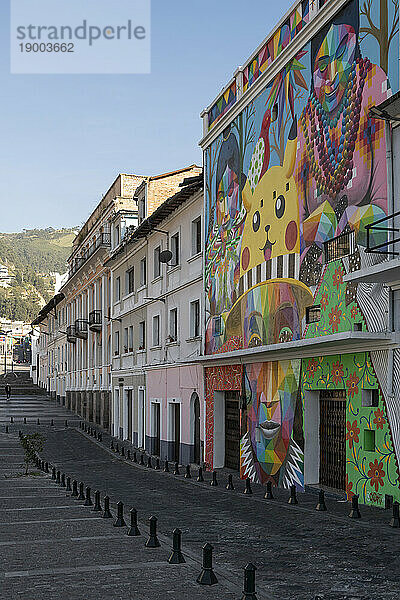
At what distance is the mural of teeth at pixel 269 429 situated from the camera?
800 inches

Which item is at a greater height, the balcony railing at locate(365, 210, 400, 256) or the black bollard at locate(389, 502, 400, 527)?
the balcony railing at locate(365, 210, 400, 256)

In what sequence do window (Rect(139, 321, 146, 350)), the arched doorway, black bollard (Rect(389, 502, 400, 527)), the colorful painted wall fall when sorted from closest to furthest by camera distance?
black bollard (Rect(389, 502, 400, 527)) < the colorful painted wall < the arched doorway < window (Rect(139, 321, 146, 350))

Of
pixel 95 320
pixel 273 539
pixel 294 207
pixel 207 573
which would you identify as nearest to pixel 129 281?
pixel 95 320

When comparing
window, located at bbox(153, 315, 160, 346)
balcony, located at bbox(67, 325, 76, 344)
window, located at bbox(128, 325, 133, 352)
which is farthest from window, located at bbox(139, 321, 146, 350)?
balcony, located at bbox(67, 325, 76, 344)

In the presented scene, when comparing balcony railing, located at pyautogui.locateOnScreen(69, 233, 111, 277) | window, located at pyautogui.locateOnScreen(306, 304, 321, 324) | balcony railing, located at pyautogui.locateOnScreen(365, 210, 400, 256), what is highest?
balcony railing, located at pyautogui.locateOnScreen(69, 233, 111, 277)

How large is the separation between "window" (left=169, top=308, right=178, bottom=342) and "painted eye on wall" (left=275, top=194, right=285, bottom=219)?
10752 millimetres

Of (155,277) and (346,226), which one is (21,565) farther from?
(155,277)

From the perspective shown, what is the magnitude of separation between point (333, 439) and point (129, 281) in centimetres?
2332

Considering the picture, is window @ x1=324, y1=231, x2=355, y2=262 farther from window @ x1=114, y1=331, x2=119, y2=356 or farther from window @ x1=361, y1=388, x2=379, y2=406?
window @ x1=114, y1=331, x2=119, y2=356

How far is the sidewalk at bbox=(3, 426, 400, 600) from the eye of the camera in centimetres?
928

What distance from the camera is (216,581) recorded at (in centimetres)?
941

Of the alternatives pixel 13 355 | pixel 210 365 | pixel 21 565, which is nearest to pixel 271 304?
pixel 210 365

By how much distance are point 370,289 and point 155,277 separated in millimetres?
18580

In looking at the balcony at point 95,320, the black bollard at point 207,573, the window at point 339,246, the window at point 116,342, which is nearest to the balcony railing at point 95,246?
the balcony at point 95,320
